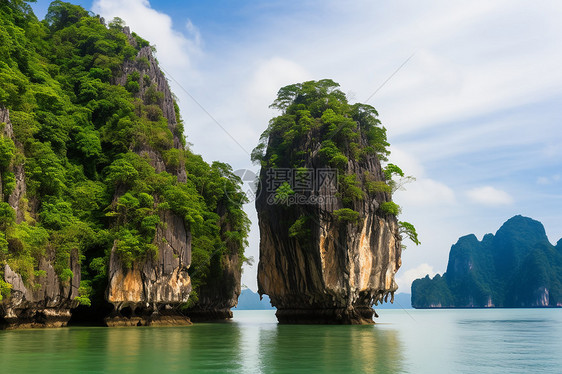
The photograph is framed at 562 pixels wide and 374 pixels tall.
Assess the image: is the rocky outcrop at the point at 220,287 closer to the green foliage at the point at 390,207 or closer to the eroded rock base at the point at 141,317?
the eroded rock base at the point at 141,317

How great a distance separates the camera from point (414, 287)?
119750 millimetres

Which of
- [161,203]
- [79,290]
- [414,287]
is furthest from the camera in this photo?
[414,287]

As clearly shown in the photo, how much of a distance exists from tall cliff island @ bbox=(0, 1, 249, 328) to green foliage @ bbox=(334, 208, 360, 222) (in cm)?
869

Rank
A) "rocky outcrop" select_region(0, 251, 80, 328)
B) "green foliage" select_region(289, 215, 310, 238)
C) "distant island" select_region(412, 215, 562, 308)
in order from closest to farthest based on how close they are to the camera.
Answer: "rocky outcrop" select_region(0, 251, 80, 328) → "green foliage" select_region(289, 215, 310, 238) → "distant island" select_region(412, 215, 562, 308)

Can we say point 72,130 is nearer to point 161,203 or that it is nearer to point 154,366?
point 161,203

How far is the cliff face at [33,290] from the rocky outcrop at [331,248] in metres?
13.2

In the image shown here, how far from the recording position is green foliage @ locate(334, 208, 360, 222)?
2753 centimetres

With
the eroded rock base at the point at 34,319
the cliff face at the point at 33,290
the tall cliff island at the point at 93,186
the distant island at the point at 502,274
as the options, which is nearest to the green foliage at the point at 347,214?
the tall cliff island at the point at 93,186

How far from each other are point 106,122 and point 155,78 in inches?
290

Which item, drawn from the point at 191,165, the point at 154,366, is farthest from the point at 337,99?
the point at 154,366

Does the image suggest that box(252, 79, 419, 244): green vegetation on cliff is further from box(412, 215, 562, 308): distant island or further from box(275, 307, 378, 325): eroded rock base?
box(412, 215, 562, 308): distant island

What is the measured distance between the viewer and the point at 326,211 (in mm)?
28438

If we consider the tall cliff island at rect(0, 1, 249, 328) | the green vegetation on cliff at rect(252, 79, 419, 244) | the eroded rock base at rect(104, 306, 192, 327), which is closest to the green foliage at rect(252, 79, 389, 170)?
the green vegetation on cliff at rect(252, 79, 419, 244)

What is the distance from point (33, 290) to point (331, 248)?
1633 cm
